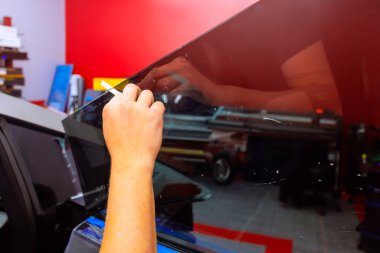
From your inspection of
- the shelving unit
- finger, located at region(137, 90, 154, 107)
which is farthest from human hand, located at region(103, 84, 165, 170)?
the shelving unit

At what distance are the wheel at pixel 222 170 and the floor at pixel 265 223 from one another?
0.03 m

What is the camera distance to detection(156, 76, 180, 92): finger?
0.94 meters

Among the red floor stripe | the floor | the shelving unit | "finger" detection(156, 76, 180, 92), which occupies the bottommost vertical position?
the red floor stripe

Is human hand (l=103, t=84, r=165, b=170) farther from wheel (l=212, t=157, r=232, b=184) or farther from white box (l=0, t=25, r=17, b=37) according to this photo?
white box (l=0, t=25, r=17, b=37)

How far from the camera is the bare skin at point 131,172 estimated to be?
22.9 inches

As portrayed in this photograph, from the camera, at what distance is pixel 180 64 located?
3.05 feet

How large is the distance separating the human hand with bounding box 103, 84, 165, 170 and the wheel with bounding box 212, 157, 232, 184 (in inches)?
24.8

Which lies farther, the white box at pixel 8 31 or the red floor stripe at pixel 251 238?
the white box at pixel 8 31

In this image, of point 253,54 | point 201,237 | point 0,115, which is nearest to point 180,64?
point 253,54

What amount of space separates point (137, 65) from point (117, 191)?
2631mm

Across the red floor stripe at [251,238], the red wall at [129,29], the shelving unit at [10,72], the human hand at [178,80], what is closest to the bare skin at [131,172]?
the human hand at [178,80]

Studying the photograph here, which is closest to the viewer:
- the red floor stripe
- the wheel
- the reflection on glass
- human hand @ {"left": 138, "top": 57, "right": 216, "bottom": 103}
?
the reflection on glass

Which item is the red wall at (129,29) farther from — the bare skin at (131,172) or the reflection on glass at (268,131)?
the bare skin at (131,172)

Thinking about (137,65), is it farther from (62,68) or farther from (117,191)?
(117,191)
